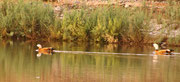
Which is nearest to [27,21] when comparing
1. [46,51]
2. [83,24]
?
[83,24]

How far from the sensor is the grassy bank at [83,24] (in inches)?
1033

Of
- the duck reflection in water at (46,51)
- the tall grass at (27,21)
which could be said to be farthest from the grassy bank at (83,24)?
the duck reflection in water at (46,51)

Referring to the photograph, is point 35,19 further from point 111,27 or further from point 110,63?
point 110,63

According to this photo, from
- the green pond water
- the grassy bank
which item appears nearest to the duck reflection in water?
the green pond water

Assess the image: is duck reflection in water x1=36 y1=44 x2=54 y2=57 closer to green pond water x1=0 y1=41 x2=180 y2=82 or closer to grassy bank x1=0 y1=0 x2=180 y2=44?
green pond water x1=0 y1=41 x2=180 y2=82

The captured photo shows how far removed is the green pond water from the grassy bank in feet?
7.54

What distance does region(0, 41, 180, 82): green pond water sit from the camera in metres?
15.2

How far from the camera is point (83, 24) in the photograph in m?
26.9

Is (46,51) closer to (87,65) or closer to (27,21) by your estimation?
(87,65)

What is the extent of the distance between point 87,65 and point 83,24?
9.27 meters

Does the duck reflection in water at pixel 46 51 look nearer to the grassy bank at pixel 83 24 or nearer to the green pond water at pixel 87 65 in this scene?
the green pond water at pixel 87 65

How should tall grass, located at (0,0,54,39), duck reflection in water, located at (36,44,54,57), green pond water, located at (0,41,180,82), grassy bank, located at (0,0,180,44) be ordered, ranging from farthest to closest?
1. tall grass, located at (0,0,54,39)
2. grassy bank, located at (0,0,180,44)
3. duck reflection in water, located at (36,44,54,57)
4. green pond water, located at (0,41,180,82)

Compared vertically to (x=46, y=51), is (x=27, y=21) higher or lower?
higher

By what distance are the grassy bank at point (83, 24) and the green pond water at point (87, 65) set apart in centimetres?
230
